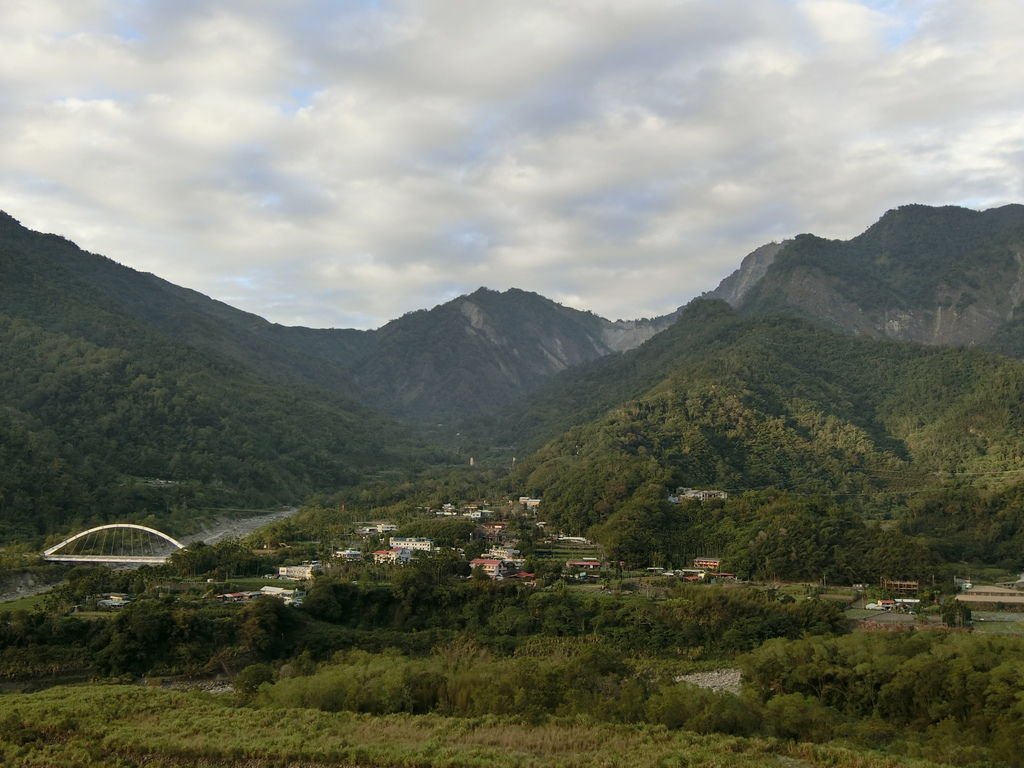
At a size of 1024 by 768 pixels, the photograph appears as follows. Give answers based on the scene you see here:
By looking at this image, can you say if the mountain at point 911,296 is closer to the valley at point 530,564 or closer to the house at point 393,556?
the valley at point 530,564

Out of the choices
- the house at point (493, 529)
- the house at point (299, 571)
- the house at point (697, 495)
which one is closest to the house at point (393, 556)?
the house at point (299, 571)

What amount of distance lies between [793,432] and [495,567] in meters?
53.1

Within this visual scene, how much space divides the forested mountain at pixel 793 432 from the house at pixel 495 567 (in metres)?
8.76

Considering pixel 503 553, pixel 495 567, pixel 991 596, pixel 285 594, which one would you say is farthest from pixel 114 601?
pixel 991 596

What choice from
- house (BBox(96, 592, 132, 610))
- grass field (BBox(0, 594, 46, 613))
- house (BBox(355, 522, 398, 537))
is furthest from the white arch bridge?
house (BBox(355, 522, 398, 537))

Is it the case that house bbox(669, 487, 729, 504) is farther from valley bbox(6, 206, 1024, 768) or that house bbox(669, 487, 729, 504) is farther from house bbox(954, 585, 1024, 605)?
house bbox(954, 585, 1024, 605)

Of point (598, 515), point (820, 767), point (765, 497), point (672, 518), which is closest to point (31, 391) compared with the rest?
point (598, 515)

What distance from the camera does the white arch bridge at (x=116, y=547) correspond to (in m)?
55.0

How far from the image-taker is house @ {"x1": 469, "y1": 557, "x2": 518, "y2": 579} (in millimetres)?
50219

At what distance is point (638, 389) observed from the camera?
429ft

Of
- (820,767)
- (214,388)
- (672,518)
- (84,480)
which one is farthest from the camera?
(214,388)

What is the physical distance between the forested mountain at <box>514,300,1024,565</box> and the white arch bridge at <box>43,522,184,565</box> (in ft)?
93.1

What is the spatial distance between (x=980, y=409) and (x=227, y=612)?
82491mm

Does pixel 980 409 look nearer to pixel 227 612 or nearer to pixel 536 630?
pixel 536 630
